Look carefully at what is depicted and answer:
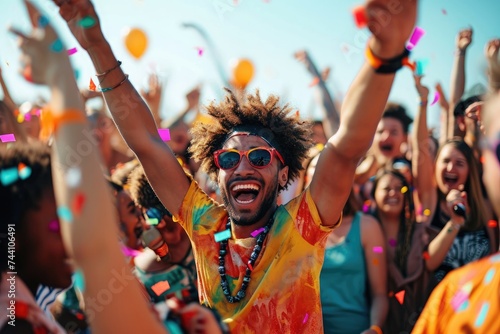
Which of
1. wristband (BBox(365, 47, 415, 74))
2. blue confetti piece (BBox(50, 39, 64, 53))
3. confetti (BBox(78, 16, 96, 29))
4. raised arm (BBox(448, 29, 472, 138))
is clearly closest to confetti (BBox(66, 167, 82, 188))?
blue confetti piece (BBox(50, 39, 64, 53))

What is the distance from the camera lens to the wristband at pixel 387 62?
189cm

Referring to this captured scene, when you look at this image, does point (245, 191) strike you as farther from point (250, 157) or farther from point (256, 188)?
point (250, 157)

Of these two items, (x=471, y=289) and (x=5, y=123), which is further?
(x=5, y=123)

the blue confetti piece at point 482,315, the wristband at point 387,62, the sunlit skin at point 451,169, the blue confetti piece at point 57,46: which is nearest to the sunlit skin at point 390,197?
the sunlit skin at point 451,169

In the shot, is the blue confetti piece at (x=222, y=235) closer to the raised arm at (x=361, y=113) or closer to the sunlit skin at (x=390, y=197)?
the raised arm at (x=361, y=113)

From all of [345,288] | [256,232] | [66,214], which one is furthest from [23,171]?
[345,288]

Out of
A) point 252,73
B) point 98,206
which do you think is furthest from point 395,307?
point 252,73

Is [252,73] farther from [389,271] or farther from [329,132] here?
[389,271]

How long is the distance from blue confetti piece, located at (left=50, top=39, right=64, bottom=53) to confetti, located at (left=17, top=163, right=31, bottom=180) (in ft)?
2.04

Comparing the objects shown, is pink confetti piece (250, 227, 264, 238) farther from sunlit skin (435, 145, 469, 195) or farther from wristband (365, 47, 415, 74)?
sunlit skin (435, 145, 469, 195)

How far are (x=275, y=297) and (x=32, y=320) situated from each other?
Result: 3.43ft

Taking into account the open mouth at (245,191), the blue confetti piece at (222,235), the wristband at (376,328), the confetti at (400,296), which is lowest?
the confetti at (400,296)

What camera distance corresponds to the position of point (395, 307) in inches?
158

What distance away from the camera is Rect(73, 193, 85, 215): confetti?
121cm
